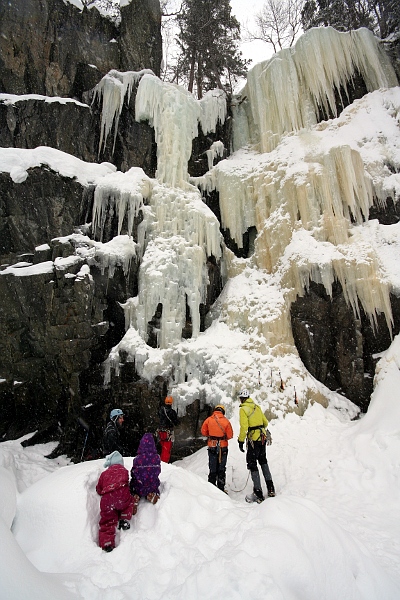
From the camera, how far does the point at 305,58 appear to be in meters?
12.4

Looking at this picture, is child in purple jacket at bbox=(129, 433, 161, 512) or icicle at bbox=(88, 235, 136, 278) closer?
child in purple jacket at bbox=(129, 433, 161, 512)

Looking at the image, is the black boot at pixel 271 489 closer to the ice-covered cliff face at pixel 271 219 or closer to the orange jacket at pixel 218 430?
the orange jacket at pixel 218 430

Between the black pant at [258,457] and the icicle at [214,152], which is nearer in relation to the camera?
the black pant at [258,457]

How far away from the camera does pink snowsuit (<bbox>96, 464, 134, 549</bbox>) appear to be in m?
3.20

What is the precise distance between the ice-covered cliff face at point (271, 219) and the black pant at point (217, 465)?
3.06 metres

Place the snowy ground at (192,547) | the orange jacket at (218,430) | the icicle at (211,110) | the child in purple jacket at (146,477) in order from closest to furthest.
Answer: the snowy ground at (192,547) < the child in purple jacket at (146,477) < the orange jacket at (218,430) < the icicle at (211,110)

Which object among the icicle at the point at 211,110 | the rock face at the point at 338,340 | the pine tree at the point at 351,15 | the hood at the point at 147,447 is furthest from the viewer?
the pine tree at the point at 351,15

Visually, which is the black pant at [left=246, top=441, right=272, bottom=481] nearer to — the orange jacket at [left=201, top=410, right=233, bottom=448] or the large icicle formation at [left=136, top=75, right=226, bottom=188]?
the orange jacket at [left=201, top=410, right=233, bottom=448]

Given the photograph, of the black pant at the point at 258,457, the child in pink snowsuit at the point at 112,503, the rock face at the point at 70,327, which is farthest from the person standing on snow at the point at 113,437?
the rock face at the point at 70,327

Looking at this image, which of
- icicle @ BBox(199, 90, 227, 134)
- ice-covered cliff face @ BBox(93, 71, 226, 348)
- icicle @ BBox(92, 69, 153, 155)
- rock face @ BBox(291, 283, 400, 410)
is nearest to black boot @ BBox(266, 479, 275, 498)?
ice-covered cliff face @ BBox(93, 71, 226, 348)

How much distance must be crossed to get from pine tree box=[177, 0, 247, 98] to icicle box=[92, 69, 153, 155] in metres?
5.26

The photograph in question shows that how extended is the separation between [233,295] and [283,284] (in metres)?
1.51

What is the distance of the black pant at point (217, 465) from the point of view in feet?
17.6

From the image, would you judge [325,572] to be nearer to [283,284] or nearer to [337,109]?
[283,284]
